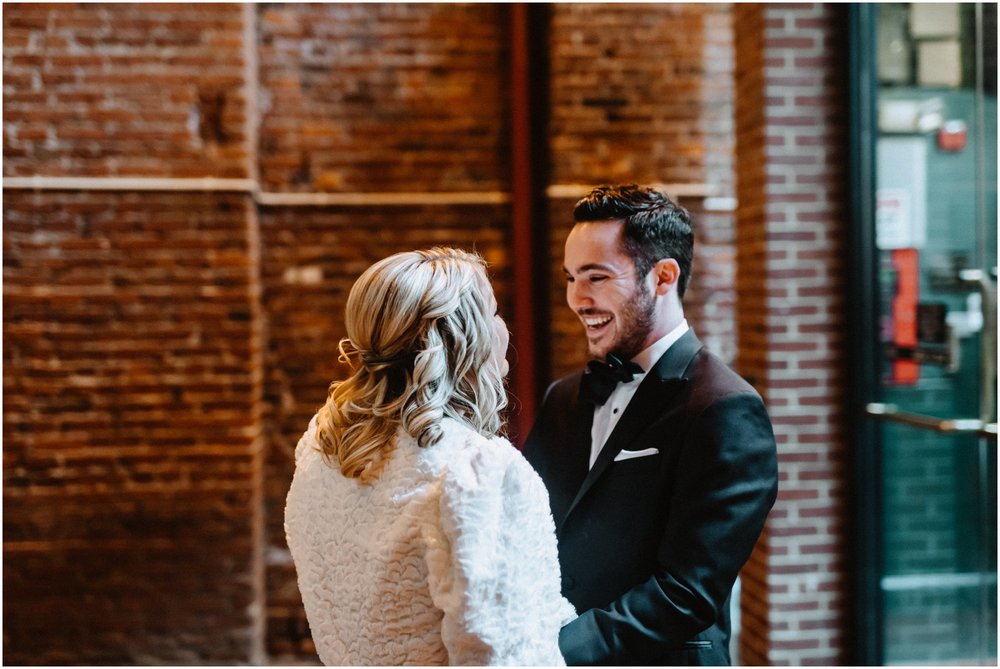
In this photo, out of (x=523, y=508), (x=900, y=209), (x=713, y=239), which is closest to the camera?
(x=523, y=508)

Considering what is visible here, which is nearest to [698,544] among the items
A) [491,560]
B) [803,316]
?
[491,560]

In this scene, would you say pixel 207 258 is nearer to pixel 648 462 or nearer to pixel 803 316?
pixel 803 316

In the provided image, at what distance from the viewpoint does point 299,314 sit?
494 cm

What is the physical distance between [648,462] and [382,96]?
3.47m

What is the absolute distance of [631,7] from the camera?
4.71 meters

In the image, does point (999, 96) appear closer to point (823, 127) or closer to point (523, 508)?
point (823, 127)

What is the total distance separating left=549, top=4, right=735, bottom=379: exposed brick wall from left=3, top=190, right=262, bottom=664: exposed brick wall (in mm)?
1635

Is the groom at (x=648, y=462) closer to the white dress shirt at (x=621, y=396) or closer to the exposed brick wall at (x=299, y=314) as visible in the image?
the white dress shirt at (x=621, y=396)

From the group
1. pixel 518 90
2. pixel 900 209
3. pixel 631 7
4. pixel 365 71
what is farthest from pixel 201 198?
pixel 900 209

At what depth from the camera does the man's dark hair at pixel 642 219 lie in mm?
2105

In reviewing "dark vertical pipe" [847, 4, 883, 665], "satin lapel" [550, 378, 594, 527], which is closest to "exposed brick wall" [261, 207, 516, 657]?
"dark vertical pipe" [847, 4, 883, 665]

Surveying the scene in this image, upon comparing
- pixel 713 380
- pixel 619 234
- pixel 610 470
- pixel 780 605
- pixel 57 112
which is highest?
pixel 57 112

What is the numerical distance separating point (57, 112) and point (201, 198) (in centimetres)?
81

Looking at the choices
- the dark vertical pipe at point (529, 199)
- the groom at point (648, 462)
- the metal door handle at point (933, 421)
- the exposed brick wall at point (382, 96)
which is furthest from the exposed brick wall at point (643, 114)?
the groom at point (648, 462)
